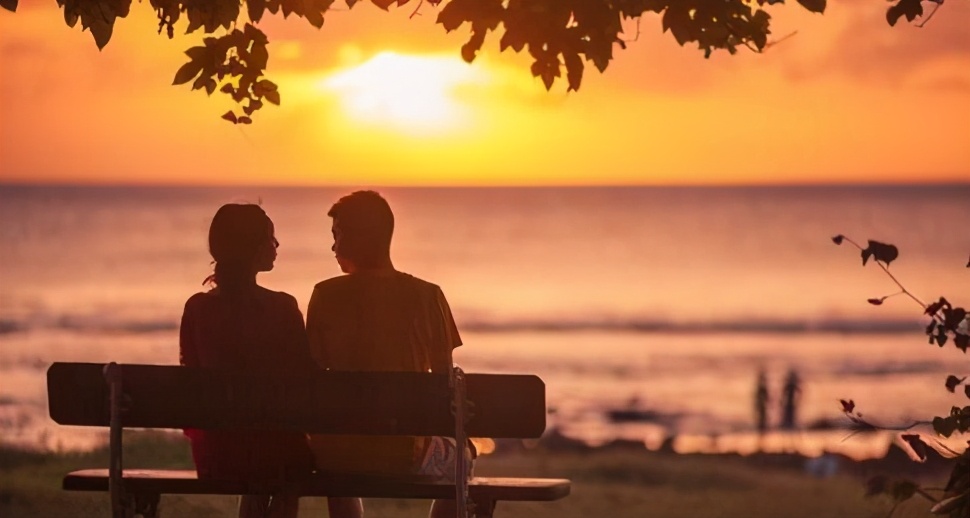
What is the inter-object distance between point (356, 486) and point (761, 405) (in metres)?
16.8

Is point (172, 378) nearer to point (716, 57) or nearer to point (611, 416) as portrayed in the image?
point (611, 416)

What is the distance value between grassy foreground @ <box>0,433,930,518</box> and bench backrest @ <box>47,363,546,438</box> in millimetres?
3412

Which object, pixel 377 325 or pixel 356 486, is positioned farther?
pixel 377 325

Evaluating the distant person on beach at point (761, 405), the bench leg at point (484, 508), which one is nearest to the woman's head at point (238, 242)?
the bench leg at point (484, 508)

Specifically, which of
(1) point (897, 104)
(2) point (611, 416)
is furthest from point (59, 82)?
(2) point (611, 416)

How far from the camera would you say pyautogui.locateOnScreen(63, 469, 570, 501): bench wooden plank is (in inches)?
249

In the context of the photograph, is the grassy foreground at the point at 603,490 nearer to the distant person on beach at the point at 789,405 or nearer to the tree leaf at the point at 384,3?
the tree leaf at the point at 384,3

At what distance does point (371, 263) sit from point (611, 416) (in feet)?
52.6

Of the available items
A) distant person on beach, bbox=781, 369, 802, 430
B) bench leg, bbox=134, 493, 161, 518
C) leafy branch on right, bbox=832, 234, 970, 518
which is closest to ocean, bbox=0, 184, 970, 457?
distant person on beach, bbox=781, 369, 802, 430

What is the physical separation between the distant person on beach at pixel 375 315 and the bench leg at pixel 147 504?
58 cm

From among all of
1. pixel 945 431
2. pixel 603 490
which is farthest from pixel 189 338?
pixel 603 490

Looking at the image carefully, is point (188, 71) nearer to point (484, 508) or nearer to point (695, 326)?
point (484, 508)

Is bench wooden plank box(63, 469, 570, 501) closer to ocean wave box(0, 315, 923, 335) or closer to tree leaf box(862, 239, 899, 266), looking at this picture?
tree leaf box(862, 239, 899, 266)

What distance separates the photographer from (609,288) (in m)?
52.6
